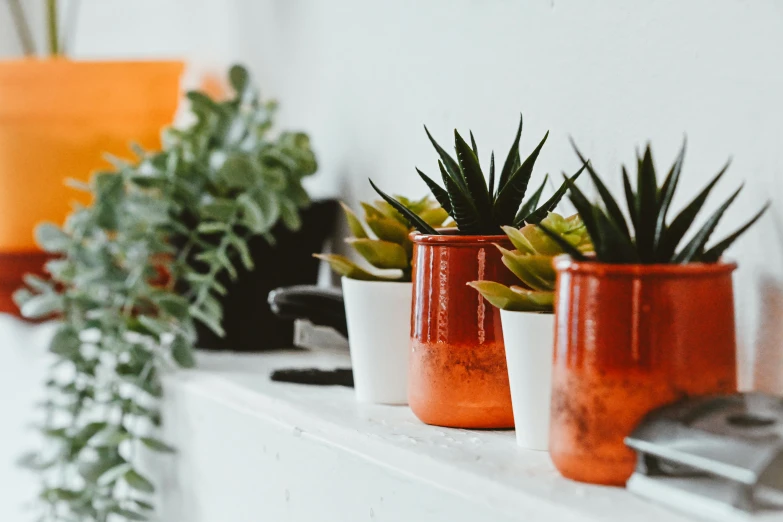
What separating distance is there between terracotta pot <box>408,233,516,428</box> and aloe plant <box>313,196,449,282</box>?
10cm

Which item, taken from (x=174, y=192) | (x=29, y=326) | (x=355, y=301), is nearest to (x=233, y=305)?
(x=174, y=192)

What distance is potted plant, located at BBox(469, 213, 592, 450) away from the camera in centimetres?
53

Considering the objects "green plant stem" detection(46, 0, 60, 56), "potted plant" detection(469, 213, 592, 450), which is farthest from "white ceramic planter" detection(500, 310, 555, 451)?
"green plant stem" detection(46, 0, 60, 56)

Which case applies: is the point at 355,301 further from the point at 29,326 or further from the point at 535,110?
the point at 29,326

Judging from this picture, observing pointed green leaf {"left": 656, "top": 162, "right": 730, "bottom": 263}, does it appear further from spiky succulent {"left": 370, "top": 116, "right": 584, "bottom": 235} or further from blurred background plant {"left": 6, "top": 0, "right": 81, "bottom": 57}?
blurred background plant {"left": 6, "top": 0, "right": 81, "bottom": 57}

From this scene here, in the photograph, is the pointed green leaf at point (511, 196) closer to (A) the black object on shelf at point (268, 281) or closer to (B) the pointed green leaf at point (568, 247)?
(B) the pointed green leaf at point (568, 247)

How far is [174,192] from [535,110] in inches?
15.7

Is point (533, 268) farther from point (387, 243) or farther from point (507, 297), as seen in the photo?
point (387, 243)

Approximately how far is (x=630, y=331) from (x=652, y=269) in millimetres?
32

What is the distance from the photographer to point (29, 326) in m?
1.32

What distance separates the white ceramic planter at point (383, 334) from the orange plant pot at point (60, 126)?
2.11 feet

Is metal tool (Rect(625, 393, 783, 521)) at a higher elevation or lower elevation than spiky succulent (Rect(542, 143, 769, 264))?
lower

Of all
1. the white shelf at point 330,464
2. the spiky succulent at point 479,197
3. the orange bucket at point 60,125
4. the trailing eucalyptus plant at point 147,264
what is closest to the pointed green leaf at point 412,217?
the spiky succulent at point 479,197

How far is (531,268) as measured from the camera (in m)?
0.54
